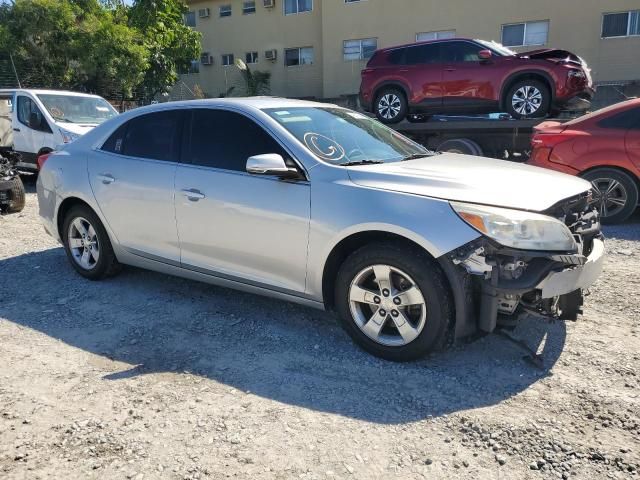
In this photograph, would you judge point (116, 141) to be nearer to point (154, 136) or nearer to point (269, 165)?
point (154, 136)

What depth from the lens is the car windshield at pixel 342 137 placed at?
12.2ft

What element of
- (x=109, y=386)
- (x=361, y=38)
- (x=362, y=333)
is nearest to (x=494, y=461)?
(x=362, y=333)

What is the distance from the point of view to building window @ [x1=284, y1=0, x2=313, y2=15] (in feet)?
78.6

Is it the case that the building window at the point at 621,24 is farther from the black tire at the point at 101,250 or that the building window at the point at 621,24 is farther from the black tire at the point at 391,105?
the black tire at the point at 101,250

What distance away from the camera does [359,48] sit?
22.0 metres

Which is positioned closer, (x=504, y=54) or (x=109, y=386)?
(x=109, y=386)

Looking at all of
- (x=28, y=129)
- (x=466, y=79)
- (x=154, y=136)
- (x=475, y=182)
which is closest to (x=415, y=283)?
(x=475, y=182)

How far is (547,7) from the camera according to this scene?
708 inches

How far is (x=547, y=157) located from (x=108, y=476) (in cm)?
651

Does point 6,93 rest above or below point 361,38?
below

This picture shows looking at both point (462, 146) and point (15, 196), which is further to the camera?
point (462, 146)

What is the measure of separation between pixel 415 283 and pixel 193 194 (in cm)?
186

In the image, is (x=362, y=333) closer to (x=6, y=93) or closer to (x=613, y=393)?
(x=613, y=393)

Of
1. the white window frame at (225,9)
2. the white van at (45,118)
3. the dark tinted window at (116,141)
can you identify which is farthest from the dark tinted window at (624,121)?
the white window frame at (225,9)
